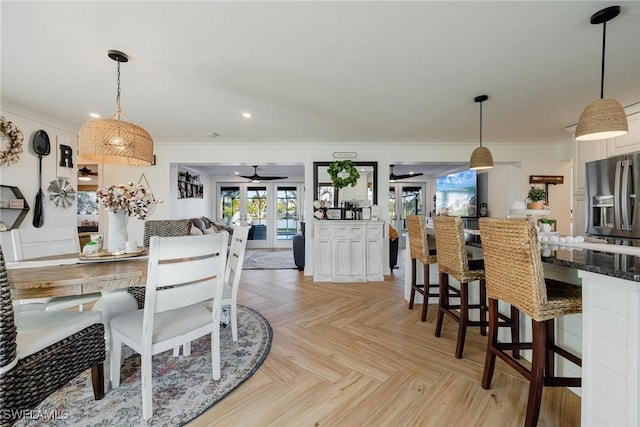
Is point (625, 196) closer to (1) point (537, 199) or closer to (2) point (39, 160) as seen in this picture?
(1) point (537, 199)

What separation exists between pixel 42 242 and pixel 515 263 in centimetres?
322

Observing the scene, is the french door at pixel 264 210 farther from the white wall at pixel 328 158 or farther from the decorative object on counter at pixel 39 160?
the decorative object on counter at pixel 39 160

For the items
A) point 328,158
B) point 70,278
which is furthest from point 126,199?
A: point 328,158

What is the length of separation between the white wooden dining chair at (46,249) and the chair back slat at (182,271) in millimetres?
1010

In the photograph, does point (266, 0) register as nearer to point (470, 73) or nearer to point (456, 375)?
point (470, 73)

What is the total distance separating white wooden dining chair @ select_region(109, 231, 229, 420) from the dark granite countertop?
1766 mm

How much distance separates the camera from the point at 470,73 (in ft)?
7.13

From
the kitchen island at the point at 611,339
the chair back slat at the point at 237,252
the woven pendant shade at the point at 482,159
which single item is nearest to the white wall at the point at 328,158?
the woven pendant shade at the point at 482,159

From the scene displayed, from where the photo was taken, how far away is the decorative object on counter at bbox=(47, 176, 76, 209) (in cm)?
337

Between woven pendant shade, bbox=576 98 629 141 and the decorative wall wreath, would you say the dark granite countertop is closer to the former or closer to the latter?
woven pendant shade, bbox=576 98 629 141

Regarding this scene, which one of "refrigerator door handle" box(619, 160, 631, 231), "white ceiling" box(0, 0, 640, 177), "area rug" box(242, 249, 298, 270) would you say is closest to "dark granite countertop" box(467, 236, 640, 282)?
"white ceiling" box(0, 0, 640, 177)

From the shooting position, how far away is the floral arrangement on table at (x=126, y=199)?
6.03 ft

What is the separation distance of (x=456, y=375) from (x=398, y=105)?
2.55 metres

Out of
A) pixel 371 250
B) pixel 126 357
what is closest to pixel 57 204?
pixel 126 357
